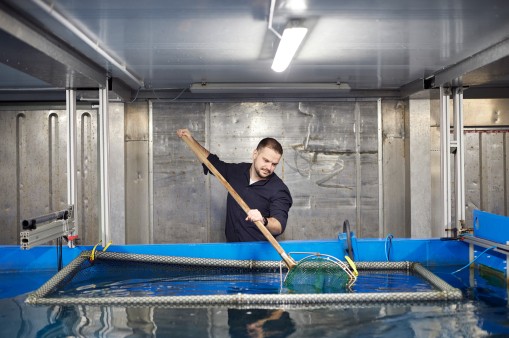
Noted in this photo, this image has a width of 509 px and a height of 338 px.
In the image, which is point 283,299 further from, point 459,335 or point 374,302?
point 459,335

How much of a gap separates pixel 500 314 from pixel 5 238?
6.04m

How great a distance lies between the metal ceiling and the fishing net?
168 cm

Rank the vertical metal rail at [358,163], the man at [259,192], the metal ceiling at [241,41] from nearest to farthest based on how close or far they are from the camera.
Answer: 1. the metal ceiling at [241,41]
2. the man at [259,192]
3. the vertical metal rail at [358,163]

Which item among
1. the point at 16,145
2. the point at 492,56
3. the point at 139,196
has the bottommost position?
the point at 139,196

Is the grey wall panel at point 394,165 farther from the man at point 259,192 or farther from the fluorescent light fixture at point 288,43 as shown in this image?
the fluorescent light fixture at point 288,43

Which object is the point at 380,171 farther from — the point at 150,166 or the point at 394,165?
the point at 150,166

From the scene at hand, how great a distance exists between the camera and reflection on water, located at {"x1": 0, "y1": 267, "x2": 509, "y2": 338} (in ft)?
10.1

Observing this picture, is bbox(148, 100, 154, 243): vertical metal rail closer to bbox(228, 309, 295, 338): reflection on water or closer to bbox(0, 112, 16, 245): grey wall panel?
bbox(0, 112, 16, 245): grey wall panel

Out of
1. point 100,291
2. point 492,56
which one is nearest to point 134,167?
point 100,291

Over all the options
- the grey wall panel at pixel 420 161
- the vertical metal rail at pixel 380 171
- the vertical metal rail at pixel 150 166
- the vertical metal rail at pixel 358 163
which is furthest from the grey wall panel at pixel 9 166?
the grey wall panel at pixel 420 161

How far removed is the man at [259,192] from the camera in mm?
5000

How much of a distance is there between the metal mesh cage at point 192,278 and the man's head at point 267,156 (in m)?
0.97

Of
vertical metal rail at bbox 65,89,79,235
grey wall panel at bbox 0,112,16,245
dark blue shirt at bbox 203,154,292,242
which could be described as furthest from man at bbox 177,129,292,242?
grey wall panel at bbox 0,112,16,245

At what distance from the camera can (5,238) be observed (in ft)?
22.9
